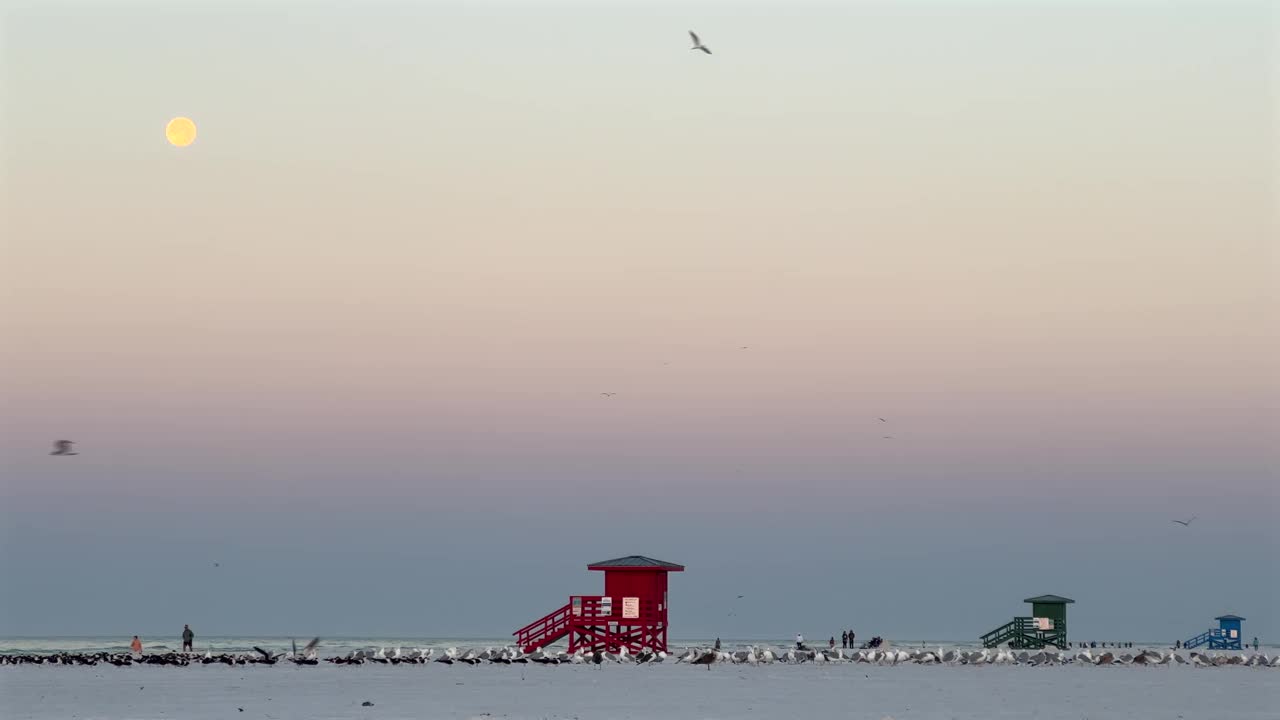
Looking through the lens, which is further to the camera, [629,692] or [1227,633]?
[1227,633]

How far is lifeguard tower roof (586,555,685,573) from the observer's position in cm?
6106

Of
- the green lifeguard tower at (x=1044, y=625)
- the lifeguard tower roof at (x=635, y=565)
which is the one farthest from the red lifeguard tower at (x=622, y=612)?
the green lifeguard tower at (x=1044, y=625)

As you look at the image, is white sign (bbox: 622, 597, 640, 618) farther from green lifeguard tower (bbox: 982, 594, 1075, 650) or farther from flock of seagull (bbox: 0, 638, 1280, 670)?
green lifeguard tower (bbox: 982, 594, 1075, 650)

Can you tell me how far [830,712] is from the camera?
128 ft

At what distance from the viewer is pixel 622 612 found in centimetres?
6178

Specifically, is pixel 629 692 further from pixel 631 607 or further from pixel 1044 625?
pixel 1044 625

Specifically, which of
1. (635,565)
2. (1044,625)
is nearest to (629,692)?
(635,565)

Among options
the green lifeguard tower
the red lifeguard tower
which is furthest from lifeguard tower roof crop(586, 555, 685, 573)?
the green lifeguard tower

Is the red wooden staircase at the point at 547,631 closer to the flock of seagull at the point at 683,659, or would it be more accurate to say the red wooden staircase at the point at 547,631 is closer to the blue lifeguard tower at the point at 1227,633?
the flock of seagull at the point at 683,659

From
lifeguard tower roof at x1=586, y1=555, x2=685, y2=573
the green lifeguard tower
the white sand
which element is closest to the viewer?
the white sand

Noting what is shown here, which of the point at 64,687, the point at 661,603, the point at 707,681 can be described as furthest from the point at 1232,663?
the point at 64,687

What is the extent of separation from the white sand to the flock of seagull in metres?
2.46

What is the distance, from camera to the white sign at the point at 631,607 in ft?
201

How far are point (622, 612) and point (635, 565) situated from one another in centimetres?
211
